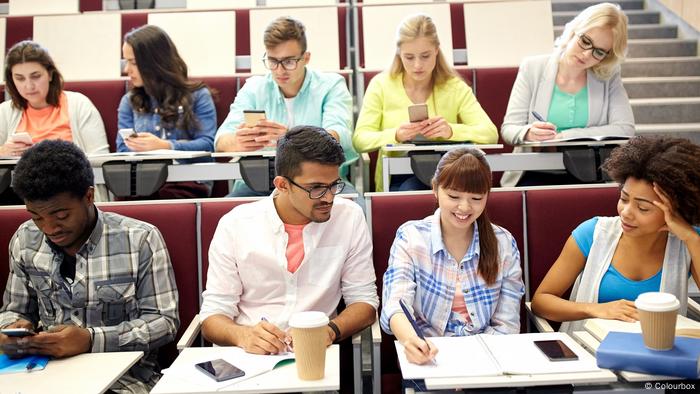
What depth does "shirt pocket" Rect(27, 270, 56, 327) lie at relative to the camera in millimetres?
1938

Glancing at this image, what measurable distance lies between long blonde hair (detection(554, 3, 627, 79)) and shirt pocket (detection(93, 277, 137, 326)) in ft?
6.08

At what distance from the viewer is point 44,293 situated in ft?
6.40

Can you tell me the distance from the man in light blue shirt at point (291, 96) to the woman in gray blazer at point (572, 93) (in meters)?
0.65

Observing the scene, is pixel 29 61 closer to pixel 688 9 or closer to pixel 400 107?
pixel 400 107

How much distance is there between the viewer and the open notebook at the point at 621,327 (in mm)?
1607

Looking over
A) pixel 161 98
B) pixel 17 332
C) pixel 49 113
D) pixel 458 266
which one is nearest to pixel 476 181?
pixel 458 266

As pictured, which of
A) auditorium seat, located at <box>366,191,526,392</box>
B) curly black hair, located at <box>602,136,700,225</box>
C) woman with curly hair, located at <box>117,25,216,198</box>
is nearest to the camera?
curly black hair, located at <box>602,136,700,225</box>

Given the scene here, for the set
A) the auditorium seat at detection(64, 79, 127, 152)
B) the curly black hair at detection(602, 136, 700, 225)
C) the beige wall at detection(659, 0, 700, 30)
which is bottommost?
the curly black hair at detection(602, 136, 700, 225)

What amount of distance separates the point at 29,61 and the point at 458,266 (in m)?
1.99

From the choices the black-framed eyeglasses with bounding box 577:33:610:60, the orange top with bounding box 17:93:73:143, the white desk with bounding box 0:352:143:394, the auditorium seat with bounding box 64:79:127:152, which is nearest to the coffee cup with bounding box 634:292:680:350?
the white desk with bounding box 0:352:143:394

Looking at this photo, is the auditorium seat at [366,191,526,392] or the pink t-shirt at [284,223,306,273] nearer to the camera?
the pink t-shirt at [284,223,306,273]

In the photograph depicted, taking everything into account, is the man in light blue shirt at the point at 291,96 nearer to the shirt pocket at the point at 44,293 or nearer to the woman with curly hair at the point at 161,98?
the woman with curly hair at the point at 161,98

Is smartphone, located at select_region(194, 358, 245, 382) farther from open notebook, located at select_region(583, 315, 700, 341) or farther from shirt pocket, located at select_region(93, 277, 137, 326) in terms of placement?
open notebook, located at select_region(583, 315, 700, 341)

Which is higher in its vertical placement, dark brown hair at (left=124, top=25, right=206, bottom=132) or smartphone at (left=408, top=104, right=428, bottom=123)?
dark brown hair at (left=124, top=25, right=206, bottom=132)
